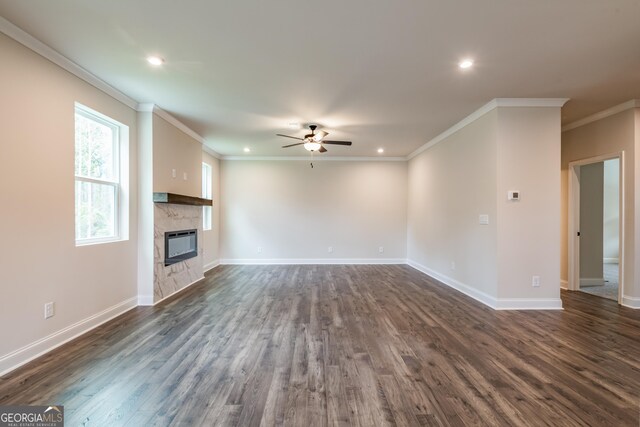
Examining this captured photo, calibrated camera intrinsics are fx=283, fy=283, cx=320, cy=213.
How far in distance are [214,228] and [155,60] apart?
4.49m

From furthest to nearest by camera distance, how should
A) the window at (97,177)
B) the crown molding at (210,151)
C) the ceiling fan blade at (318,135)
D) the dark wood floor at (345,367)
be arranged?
the crown molding at (210,151)
the ceiling fan blade at (318,135)
the window at (97,177)
the dark wood floor at (345,367)

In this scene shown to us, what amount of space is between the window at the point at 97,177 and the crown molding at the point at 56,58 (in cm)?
31

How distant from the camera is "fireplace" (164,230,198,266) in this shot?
4.24 m

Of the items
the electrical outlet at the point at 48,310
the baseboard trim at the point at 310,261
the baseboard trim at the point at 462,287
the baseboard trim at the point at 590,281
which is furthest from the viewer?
the baseboard trim at the point at 310,261

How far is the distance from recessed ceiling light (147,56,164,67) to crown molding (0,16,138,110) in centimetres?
77

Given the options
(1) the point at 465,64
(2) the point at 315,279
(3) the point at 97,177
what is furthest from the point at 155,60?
(2) the point at 315,279

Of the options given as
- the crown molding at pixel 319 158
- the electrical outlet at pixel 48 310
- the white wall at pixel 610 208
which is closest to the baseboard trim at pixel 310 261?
the crown molding at pixel 319 158

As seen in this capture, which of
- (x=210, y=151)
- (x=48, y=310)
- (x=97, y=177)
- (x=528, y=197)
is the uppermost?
(x=210, y=151)

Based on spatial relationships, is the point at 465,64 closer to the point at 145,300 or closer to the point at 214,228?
the point at 145,300

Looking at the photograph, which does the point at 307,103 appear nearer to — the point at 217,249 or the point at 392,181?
the point at 392,181

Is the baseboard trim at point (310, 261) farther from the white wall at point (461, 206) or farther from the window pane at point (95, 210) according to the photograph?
the window pane at point (95, 210)

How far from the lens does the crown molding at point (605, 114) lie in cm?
373

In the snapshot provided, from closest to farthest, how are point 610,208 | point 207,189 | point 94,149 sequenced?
point 94,149 → point 207,189 → point 610,208

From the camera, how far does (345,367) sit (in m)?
2.27
